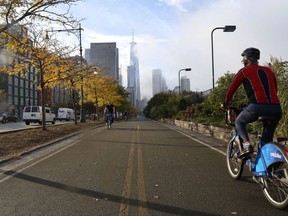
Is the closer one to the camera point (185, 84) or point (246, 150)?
point (246, 150)

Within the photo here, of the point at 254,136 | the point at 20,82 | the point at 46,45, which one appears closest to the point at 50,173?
the point at 254,136

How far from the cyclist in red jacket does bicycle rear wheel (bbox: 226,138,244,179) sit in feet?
2.32

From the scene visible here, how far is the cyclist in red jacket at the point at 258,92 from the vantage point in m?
5.48

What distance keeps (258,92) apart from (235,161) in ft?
6.00

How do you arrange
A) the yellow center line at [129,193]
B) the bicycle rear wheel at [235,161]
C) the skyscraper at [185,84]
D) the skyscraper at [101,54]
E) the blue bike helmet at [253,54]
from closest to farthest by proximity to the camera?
the yellow center line at [129,193], the blue bike helmet at [253,54], the bicycle rear wheel at [235,161], the skyscraper at [101,54], the skyscraper at [185,84]

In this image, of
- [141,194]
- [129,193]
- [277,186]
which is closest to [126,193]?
[129,193]

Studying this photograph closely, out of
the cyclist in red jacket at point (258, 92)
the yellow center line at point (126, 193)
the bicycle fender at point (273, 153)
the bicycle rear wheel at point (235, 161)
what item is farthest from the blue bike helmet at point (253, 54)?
the yellow center line at point (126, 193)

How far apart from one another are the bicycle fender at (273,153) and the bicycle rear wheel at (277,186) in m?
0.08

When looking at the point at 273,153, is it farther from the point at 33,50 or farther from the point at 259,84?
the point at 33,50

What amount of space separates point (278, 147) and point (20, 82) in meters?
106

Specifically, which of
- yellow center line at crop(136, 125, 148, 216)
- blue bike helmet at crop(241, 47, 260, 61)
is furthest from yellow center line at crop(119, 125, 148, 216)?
blue bike helmet at crop(241, 47, 260, 61)

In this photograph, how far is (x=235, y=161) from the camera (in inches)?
270

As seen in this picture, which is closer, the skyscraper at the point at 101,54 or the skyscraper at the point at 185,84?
the skyscraper at the point at 101,54

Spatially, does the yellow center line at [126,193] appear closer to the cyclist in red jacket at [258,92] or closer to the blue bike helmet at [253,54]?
the cyclist in red jacket at [258,92]
